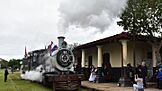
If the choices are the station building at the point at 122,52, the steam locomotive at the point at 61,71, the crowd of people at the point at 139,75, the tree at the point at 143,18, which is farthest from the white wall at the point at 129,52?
the steam locomotive at the point at 61,71

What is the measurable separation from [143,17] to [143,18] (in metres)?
0.07

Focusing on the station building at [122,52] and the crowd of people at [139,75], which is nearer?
the crowd of people at [139,75]

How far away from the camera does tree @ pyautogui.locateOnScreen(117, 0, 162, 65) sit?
53.8ft

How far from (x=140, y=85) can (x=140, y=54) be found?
31.5 feet

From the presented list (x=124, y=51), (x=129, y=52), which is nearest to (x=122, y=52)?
(x=124, y=51)

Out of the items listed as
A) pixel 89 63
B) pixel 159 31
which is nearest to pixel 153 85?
pixel 159 31

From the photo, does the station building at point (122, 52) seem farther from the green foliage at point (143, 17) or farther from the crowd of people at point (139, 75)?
the green foliage at point (143, 17)

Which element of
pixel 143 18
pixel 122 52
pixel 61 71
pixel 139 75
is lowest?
pixel 139 75

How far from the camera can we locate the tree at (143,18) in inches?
646

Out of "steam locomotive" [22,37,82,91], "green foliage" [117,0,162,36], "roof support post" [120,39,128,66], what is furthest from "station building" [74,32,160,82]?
"steam locomotive" [22,37,82,91]

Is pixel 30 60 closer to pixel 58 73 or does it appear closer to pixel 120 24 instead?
pixel 58 73

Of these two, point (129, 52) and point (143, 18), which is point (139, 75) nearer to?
point (143, 18)

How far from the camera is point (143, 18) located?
54.6 ft

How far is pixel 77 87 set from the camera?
16.6 m
